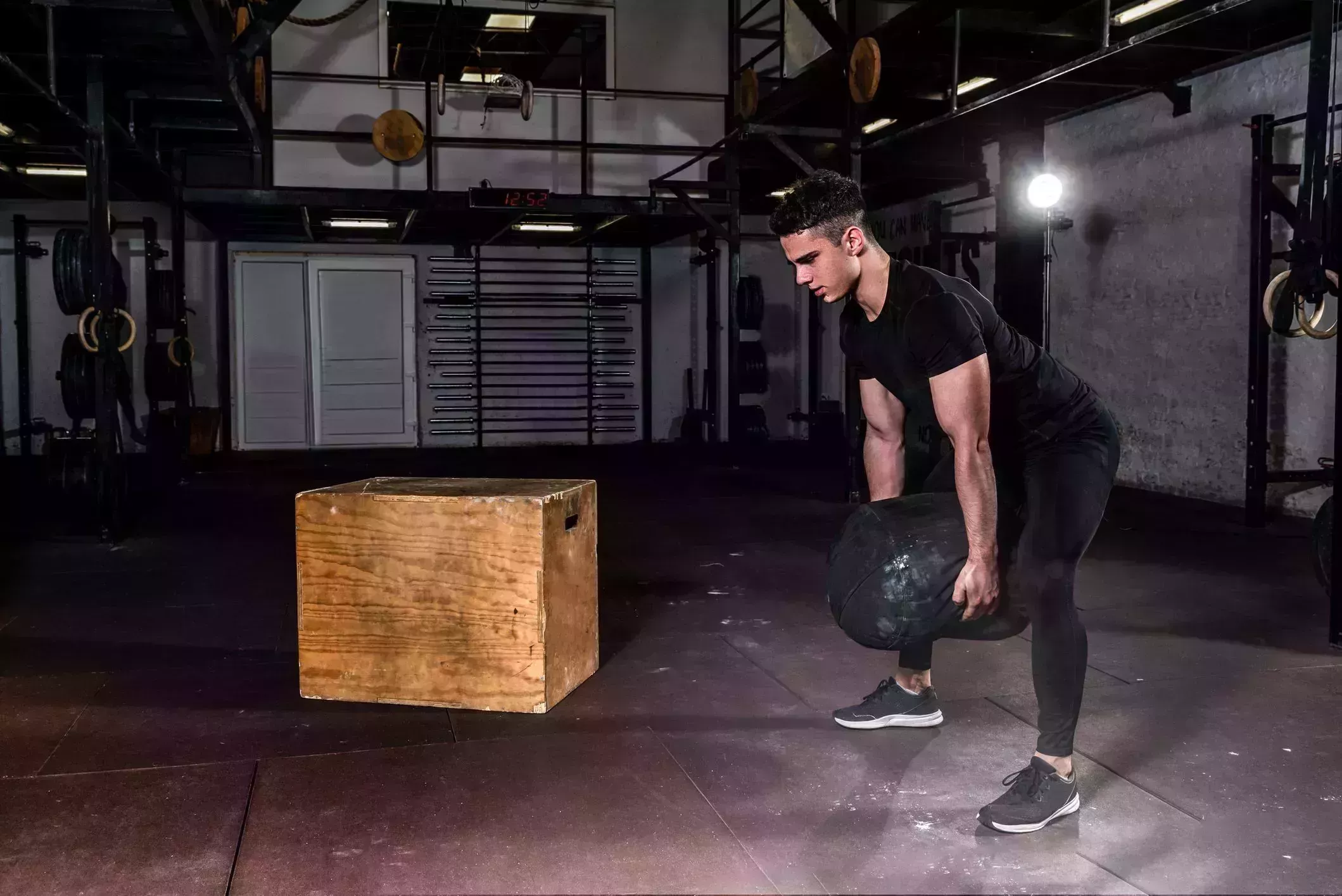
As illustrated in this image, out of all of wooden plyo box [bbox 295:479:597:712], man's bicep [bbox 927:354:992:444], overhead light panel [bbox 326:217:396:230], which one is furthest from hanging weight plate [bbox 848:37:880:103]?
overhead light panel [bbox 326:217:396:230]

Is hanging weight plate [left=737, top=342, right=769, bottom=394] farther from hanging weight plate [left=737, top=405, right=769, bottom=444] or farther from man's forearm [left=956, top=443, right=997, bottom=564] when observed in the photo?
man's forearm [left=956, top=443, right=997, bottom=564]

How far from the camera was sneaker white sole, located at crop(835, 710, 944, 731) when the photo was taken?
2.77 m

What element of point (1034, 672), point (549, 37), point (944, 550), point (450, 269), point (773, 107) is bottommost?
point (1034, 672)

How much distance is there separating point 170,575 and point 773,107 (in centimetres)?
491

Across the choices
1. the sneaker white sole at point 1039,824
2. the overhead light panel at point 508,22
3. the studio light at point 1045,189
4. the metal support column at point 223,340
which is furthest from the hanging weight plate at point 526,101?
the sneaker white sole at point 1039,824

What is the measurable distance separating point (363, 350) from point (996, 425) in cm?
922

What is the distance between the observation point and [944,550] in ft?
7.02

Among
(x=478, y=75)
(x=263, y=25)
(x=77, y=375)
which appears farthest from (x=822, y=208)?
(x=478, y=75)

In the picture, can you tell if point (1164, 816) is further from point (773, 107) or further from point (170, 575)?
point (773, 107)

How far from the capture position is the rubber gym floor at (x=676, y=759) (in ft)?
6.63

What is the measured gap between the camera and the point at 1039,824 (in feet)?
7.09

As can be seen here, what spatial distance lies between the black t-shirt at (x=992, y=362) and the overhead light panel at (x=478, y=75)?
825 centimetres

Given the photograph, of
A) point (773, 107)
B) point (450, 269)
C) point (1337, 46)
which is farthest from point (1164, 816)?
point (450, 269)

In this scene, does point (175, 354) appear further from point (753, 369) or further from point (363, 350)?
point (753, 369)
